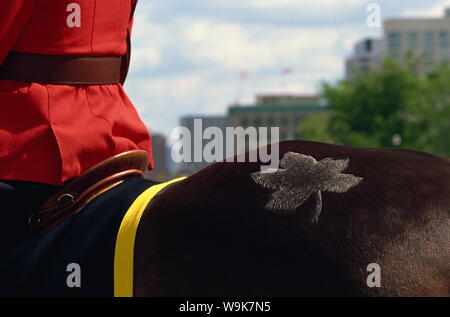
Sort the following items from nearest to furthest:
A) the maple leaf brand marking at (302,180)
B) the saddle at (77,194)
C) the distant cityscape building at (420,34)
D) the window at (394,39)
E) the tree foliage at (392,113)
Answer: the maple leaf brand marking at (302,180) → the saddle at (77,194) → the tree foliage at (392,113) → the window at (394,39) → the distant cityscape building at (420,34)

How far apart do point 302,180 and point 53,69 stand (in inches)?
38.3

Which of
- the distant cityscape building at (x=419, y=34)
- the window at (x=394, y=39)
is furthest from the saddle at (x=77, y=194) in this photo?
the window at (x=394, y=39)

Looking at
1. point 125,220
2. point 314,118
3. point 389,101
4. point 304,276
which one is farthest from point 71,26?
point 314,118

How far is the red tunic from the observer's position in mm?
3061

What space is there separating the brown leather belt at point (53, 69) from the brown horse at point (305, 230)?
60cm

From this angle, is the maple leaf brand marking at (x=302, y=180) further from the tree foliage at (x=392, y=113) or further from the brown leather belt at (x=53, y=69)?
the tree foliage at (x=392, y=113)

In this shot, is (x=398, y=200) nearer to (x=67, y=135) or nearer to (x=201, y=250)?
(x=201, y=250)

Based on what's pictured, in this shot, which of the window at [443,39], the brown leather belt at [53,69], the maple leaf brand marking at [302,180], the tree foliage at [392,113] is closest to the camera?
the maple leaf brand marking at [302,180]

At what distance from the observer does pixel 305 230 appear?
102 inches

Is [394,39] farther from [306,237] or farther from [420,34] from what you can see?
[306,237]

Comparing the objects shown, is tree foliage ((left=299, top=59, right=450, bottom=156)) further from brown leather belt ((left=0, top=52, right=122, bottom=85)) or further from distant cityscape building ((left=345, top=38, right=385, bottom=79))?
distant cityscape building ((left=345, top=38, right=385, bottom=79))

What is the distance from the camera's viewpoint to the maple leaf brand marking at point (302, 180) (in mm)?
2654

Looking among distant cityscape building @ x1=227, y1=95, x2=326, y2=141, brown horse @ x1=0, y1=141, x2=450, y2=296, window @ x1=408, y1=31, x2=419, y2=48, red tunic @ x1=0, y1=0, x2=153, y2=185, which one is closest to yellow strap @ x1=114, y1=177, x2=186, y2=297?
brown horse @ x1=0, y1=141, x2=450, y2=296
